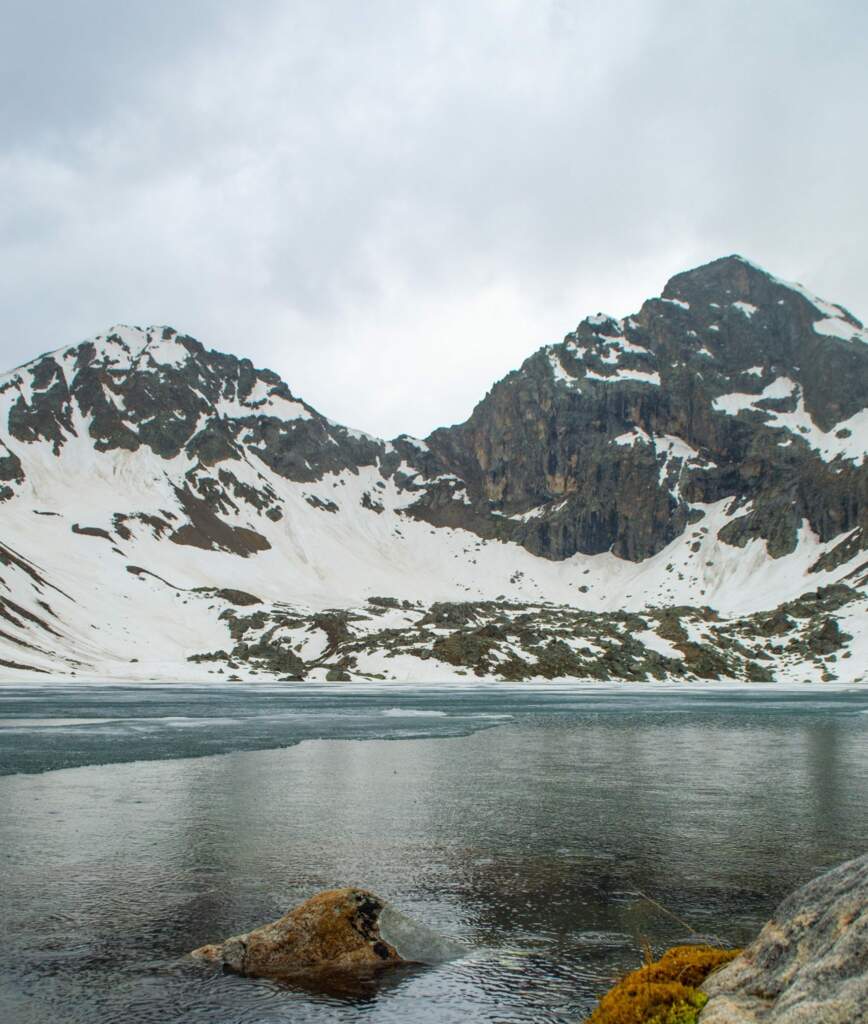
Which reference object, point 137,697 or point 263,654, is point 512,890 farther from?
point 263,654

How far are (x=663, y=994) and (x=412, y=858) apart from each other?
10929 mm

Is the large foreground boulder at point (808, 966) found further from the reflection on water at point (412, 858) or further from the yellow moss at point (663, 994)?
the reflection on water at point (412, 858)

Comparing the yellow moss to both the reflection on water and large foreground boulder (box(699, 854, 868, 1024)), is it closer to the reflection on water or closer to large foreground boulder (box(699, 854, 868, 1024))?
large foreground boulder (box(699, 854, 868, 1024))

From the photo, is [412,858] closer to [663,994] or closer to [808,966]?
[663,994]

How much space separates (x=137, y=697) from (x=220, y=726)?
119ft

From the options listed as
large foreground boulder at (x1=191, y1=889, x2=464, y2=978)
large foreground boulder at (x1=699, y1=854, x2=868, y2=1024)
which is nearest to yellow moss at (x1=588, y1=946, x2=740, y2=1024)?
large foreground boulder at (x1=699, y1=854, x2=868, y2=1024)

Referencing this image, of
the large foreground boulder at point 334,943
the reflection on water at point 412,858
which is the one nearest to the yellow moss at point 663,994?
the reflection on water at point 412,858

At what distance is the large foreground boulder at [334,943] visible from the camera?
12695mm

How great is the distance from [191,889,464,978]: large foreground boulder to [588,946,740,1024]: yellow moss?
172 inches

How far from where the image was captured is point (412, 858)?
19.0 metres

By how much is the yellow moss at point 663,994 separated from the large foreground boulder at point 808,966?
0.79ft

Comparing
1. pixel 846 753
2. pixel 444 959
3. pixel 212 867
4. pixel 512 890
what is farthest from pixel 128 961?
pixel 846 753

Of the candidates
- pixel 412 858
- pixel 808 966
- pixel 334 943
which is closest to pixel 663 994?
pixel 808 966

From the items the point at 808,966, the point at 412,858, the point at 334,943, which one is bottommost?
the point at 334,943
